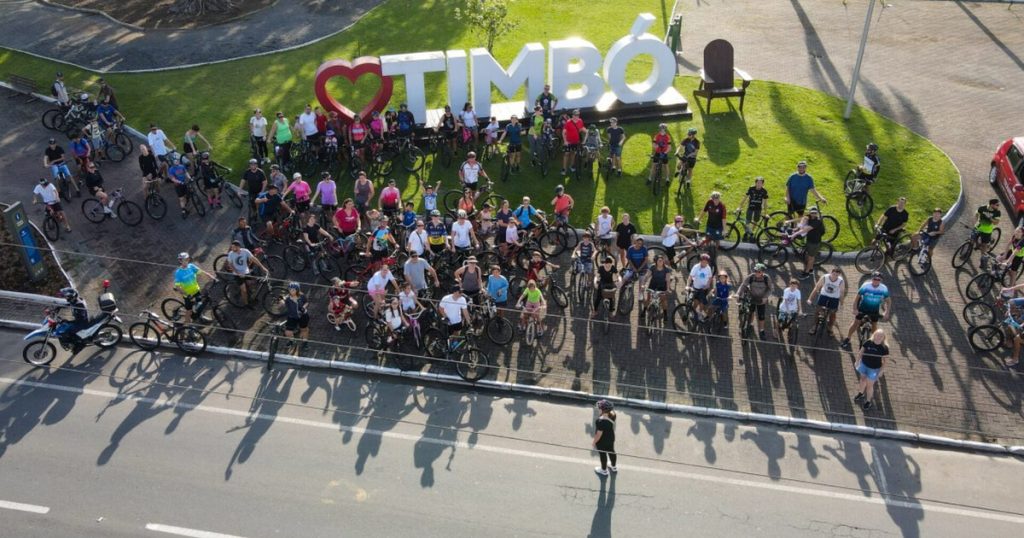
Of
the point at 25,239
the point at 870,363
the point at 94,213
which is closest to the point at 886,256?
the point at 870,363

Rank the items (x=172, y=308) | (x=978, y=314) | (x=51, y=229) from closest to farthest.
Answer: (x=978, y=314), (x=172, y=308), (x=51, y=229)

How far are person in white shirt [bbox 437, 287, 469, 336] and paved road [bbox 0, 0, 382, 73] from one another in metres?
19.6

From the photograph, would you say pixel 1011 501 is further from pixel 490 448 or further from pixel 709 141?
pixel 709 141

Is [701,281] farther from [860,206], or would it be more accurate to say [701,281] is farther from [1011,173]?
[1011,173]

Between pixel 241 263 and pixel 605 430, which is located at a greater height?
pixel 241 263

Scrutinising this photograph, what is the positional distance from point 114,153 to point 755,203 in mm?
18750

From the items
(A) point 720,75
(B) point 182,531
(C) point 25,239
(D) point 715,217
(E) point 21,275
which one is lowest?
(B) point 182,531

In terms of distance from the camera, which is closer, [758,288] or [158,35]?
[758,288]

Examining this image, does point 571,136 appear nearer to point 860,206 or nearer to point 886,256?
Result: point 860,206

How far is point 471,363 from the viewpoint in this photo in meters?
16.0

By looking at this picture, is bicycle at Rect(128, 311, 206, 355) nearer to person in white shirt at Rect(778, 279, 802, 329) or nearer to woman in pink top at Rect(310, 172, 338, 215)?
woman in pink top at Rect(310, 172, 338, 215)

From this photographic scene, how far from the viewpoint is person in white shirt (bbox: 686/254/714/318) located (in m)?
16.5

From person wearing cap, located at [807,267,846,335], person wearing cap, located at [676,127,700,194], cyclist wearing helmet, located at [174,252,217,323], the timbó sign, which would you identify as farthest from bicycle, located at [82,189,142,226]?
person wearing cap, located at [807,267,846,335]

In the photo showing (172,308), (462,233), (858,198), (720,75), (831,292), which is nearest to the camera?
(831,292)
